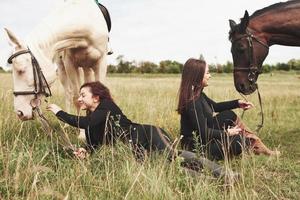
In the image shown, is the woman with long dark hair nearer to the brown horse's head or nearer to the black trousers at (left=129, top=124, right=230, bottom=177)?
the black trousers at (left=129, top=124, right=230, bottom=177)

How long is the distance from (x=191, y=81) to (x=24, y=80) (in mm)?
1810

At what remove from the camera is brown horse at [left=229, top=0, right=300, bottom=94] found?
22.9 ft

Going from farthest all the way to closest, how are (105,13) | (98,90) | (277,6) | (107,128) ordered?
(105,13)
(277,6)
(98,90)
(107,128)

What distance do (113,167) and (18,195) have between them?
0.86 m

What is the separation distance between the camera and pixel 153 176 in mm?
3625

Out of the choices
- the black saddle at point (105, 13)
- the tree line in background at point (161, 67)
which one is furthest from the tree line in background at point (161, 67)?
the black saddle at point (105, 13)

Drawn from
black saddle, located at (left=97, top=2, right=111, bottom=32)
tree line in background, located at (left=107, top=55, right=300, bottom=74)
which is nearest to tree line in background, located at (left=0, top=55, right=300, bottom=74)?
tree line in background, located at (left=107, top=55, right=300, bottom=74)

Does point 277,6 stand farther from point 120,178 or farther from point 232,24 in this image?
point 120,178

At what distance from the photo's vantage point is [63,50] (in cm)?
632

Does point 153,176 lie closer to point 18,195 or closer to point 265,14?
point 18,195

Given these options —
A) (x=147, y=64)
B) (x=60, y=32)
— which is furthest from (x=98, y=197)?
(x=147, y=64)

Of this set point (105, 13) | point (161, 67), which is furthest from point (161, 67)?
point (105, 13)

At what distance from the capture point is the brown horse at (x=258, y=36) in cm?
696

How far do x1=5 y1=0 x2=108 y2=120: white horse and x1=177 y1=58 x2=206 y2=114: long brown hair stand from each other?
154 centimetres
